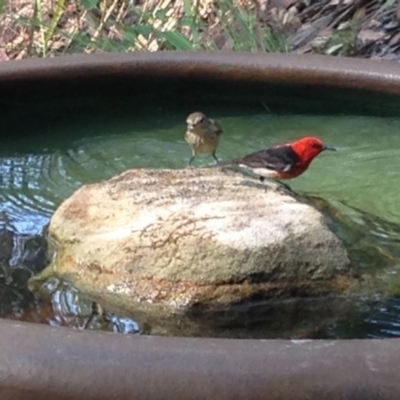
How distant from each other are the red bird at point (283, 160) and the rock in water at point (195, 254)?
383 millimetres

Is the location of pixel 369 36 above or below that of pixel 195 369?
above

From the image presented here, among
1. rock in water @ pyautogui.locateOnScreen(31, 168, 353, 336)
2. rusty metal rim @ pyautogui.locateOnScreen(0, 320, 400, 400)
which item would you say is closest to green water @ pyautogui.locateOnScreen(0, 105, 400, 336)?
rock in water @ pyautogui.locateOnScreen(31, 168, 353, 336)

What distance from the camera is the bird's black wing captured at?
8.19ft

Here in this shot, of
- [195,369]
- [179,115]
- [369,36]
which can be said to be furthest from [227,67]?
[369,36]

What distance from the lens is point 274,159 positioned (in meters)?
2.52

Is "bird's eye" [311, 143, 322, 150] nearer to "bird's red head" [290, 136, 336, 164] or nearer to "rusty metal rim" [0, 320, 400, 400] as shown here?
"bird's red head" [290, 136, 336, 164]

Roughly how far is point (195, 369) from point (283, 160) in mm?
1375

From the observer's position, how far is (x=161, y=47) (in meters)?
4.79

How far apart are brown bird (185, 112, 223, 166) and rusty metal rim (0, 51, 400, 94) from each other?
0.13 meters

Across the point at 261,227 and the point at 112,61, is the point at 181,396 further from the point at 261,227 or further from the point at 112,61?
the point at 112,61

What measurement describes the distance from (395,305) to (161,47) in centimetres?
302

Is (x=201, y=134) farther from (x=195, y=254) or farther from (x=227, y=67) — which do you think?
(x=195, y=254)

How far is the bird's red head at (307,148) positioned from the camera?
2.56 metres

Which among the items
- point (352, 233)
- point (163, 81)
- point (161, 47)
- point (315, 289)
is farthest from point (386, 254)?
point (161, 47)
